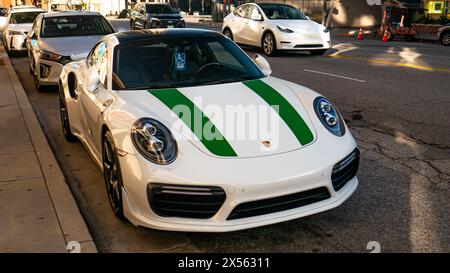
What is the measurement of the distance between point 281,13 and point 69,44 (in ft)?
25.8

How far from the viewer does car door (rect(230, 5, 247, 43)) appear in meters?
16.6

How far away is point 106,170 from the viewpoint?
4164mm

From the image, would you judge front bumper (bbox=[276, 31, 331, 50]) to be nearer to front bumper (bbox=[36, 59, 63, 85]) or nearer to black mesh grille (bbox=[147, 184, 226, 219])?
front bumper (bbox=[36, 59, 63, 85])

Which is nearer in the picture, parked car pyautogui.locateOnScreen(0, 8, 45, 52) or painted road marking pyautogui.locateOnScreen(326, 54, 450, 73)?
painted road marking pyautogui.locateOnScreen(326, 54, 450, 73)

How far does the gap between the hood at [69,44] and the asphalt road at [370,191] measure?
903mm

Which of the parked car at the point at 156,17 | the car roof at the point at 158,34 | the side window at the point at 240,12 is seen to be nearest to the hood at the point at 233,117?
the car roof at the point at 158,34

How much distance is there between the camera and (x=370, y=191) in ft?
14.8

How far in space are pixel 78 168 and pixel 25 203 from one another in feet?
3.80

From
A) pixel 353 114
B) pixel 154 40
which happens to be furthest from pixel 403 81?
pixel 154 40

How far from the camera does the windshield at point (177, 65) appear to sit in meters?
4.49

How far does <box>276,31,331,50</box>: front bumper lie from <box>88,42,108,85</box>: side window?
9.58 m

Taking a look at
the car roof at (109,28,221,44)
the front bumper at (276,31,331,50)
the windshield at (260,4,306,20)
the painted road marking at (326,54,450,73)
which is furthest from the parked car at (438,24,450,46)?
the car roof at (109,28,221,44)

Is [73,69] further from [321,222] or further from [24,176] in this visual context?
[321,222]
